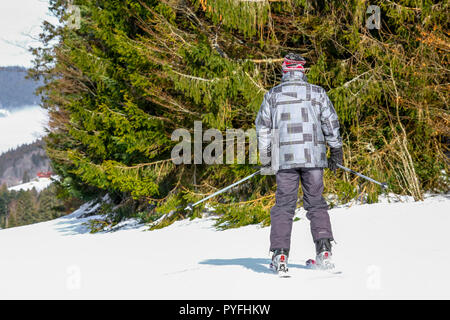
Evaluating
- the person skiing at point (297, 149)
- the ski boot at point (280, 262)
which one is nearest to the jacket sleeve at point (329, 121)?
the person skiing at point (297, 149)

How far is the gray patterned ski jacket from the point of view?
4.18m

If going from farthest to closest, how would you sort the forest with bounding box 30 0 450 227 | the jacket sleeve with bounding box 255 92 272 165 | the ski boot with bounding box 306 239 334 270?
the forest with bounding box 30 0 450 227
the jacket sleeve with bounding box 255 92 272 165
the ski boot with bounding box 306 239 334 270

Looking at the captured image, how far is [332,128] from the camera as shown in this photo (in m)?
4.26

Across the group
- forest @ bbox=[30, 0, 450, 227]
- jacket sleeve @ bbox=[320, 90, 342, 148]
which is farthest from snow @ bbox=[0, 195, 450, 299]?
jacket sleeve @ bbox=[320, 90, 342, 148]

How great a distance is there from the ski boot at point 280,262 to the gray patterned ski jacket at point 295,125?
710 millimetres

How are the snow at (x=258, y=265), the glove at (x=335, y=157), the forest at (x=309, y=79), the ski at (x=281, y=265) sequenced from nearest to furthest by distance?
the snow at (x=258, y=265) → the ski at (x=281, y=265) → the glove at (x=335, y=157) → the forest at (x=309, y=79)

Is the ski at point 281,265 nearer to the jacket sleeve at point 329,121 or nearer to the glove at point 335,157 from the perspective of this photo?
the glove at point 335,157

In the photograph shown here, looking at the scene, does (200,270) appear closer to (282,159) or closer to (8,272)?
(282,159)

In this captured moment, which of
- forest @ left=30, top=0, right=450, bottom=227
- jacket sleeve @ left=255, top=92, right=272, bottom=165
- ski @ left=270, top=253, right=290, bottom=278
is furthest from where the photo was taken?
forest @ left=30, top=0, right=450, bottom=227

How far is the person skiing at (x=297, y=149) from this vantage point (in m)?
4.16

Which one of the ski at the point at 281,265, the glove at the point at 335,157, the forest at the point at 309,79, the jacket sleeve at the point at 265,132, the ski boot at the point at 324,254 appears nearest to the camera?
the ski at the point at 281,265

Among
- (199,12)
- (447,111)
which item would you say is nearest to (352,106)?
(447,111)

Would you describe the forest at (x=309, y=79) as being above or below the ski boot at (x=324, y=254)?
above

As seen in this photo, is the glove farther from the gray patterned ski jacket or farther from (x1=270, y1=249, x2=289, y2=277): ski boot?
(x1=270, y1=249, x2=289, y2=277): ski boot
